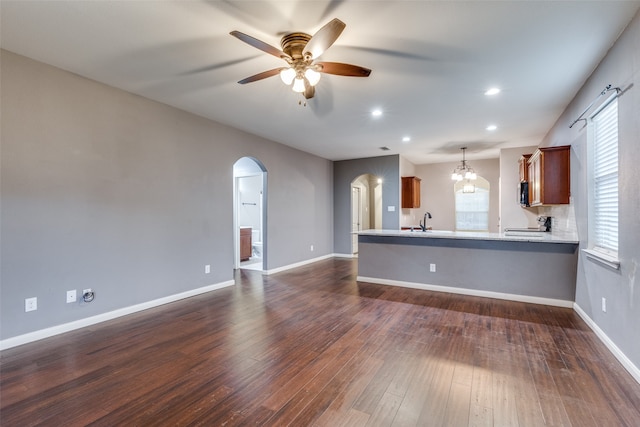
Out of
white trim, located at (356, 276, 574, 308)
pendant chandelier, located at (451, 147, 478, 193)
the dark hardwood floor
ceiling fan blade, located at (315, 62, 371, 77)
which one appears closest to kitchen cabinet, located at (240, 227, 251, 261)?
Result: white trim, located at (356, 276, 574, 308)

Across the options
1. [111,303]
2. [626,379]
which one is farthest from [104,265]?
[626,379]

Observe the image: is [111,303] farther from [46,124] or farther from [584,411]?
[584,411]

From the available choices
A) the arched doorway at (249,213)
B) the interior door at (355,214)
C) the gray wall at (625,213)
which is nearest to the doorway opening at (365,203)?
the interior door at (355,214)

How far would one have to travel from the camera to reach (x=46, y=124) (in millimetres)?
2893

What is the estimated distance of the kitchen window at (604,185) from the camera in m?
2.65

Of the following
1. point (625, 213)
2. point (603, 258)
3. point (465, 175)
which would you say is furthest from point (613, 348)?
point (465, 175)

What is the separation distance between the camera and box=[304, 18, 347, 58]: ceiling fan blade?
1810 millimetres

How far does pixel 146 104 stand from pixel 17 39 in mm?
1319

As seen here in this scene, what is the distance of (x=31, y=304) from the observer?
9.16ft

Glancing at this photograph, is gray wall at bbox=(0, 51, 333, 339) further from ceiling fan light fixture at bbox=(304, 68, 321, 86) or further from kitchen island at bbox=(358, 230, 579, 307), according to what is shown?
kitchen island at bbox=(358, 230, 579, 307)

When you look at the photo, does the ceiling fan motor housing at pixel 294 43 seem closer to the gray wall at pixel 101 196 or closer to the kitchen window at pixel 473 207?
the gray wall at pixel 101 196

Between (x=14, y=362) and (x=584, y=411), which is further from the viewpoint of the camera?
(x=14, y=362)

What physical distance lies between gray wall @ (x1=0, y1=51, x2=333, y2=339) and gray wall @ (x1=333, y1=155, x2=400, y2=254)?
→ 136 inches

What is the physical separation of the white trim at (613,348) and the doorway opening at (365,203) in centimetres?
522
